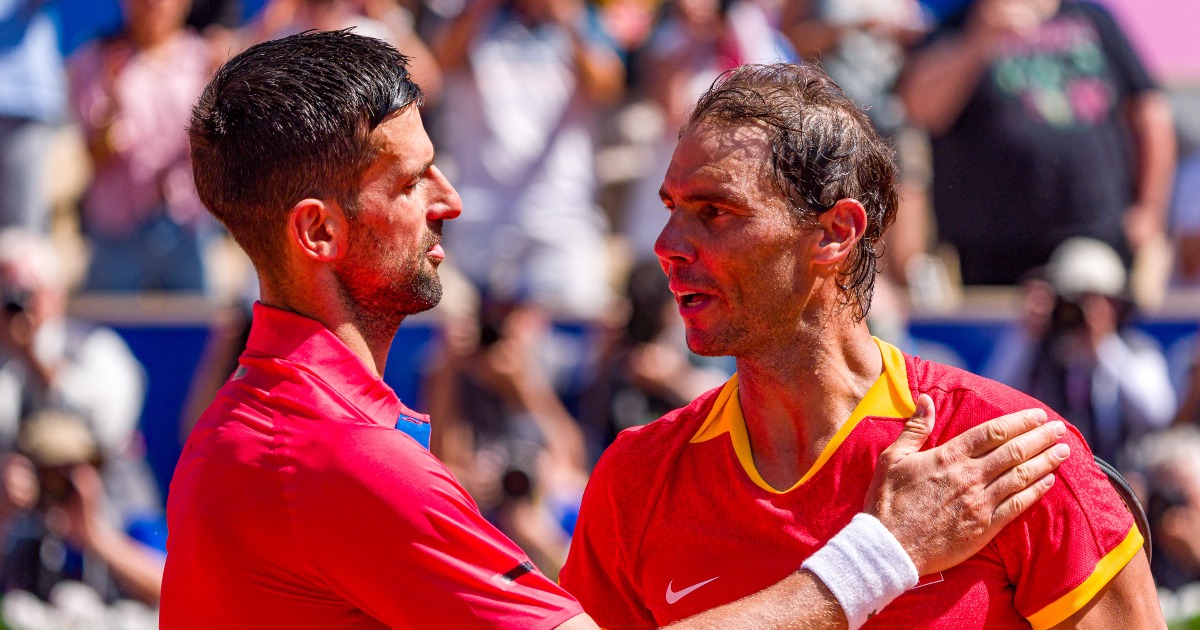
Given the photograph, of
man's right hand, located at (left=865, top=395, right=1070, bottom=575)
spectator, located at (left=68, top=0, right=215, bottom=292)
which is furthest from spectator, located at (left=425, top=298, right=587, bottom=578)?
man's right hand, located at (left=865, top=395, right=1070, bottom=575)

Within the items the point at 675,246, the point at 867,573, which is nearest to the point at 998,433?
the point at 867,573

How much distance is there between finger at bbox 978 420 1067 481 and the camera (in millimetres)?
2570

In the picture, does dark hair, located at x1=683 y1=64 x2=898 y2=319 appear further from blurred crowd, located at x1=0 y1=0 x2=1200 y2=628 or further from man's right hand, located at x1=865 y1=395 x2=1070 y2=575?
blurred crowd, located at x1=0 y1=0 x2=1200 y2=628

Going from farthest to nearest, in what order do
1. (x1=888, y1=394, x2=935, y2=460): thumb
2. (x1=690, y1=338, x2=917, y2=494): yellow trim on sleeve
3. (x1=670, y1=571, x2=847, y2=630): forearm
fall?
1. (x1=690, y1=338, x2=917, y2=494): yellow trim on sleeve
2. (x1=888, y1=394, x2=935, y2=460): thumb
3. (x1=670, y1=571, x2=847, y2=630): forearm

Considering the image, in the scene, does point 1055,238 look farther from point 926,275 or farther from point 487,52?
point 487,52

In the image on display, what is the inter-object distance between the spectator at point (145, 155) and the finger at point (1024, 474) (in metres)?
5.36

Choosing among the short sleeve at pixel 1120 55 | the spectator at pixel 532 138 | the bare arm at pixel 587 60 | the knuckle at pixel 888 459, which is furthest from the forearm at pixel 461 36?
the knuckle at pixel 888 459

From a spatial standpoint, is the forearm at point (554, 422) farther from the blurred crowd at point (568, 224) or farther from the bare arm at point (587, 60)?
the bare arm at point (587, 60)

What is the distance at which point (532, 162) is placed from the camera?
23.3 feet

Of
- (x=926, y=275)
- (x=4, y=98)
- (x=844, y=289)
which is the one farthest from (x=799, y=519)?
(x=4, y=98)

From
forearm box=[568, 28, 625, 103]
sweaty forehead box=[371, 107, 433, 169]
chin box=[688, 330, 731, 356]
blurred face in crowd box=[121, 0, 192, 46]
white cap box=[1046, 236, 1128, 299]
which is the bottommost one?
white cap box=[1046, 236, 1128, 299]

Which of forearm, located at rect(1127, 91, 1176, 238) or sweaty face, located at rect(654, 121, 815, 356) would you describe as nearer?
sweaty face, located at rect(654, 121, 815, 356)

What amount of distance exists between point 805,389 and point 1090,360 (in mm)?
3690

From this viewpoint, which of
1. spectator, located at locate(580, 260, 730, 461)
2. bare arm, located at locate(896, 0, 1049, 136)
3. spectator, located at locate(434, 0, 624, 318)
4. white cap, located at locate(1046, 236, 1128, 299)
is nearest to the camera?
spectator, located at locate(580, 260, 730, 461)
